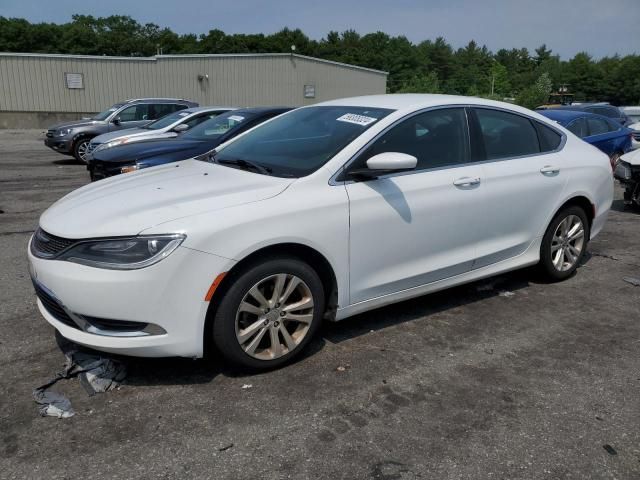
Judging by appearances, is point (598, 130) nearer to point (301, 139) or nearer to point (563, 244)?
point (563, 244)

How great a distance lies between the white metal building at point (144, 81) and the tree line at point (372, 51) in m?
30.6

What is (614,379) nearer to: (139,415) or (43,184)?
(139,415)

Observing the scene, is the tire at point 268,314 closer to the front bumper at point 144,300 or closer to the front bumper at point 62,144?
the front bumper at point 144,300

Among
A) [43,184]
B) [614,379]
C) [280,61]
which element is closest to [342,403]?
[614,379]

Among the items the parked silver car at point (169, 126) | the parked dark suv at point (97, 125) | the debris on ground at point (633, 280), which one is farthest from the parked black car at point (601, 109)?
the parked dark suv at point (97, 125)

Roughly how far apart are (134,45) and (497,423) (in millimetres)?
91305

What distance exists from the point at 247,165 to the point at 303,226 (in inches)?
34.6

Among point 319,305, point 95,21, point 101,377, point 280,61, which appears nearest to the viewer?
point 101,377

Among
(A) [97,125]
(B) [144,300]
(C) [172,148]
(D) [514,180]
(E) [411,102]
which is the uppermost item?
(E) [411,102]

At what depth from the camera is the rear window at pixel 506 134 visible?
4440 millimetres

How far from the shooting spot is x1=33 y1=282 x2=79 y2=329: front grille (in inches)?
124

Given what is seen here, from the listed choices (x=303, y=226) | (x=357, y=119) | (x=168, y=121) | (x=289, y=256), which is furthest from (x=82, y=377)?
(x=168, y=121)

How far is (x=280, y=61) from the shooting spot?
31375 mm

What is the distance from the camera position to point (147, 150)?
699 cm
